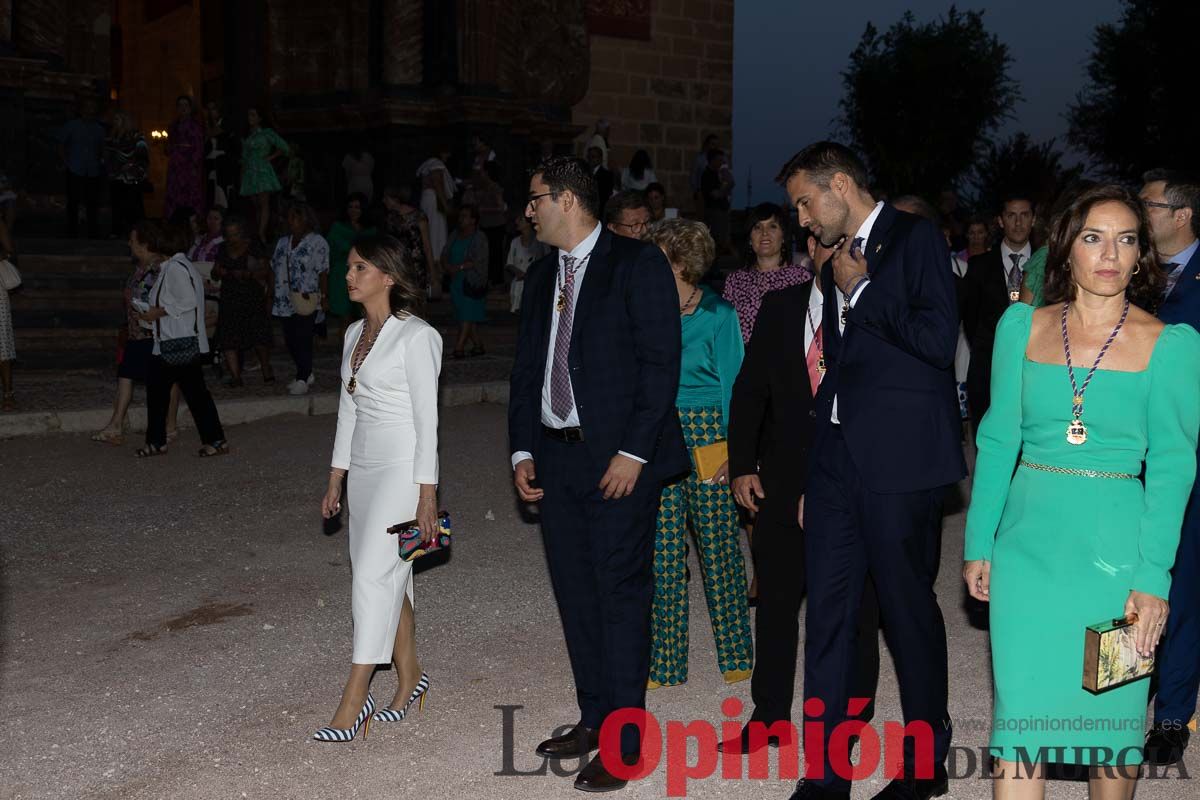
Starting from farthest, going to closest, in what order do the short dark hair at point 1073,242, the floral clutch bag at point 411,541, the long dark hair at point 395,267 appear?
the long dark hair at point 395,267, the floral clutch bag at point 411,541, the short dark hair at point 1073,242

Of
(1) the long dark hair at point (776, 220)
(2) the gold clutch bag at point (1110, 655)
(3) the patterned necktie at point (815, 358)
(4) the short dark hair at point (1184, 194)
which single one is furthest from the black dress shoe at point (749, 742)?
(1) the long dark hair at point (776, 220)

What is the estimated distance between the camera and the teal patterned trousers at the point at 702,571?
17.4 ft

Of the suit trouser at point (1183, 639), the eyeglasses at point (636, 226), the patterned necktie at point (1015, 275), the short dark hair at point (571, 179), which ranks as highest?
the short dark hair at point (571, 179)

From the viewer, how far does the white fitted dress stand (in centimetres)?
471

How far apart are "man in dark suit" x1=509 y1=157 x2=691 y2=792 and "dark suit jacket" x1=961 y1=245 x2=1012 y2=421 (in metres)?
4.19

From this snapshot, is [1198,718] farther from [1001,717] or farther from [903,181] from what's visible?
[903,181]

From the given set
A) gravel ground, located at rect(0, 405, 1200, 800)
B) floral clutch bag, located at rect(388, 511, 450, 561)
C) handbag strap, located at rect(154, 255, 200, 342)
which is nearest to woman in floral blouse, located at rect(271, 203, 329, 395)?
handbag strap, located at rect(154, 255, 200, 342)

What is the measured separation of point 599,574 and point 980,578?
1.38 meters

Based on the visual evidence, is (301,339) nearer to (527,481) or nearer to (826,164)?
(527,481)

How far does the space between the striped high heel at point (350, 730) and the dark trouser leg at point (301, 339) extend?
27.2 feet

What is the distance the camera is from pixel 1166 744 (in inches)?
177

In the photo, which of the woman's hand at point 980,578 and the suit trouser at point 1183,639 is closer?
the woman's hand at point 980,578

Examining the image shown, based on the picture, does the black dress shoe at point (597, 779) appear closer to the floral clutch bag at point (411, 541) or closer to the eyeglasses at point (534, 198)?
the floral clutch bag at point (411, 541)

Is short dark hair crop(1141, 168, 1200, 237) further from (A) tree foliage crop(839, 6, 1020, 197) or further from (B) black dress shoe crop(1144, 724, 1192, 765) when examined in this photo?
(A) tree foliage crop(839, 6, 1020, 197)
